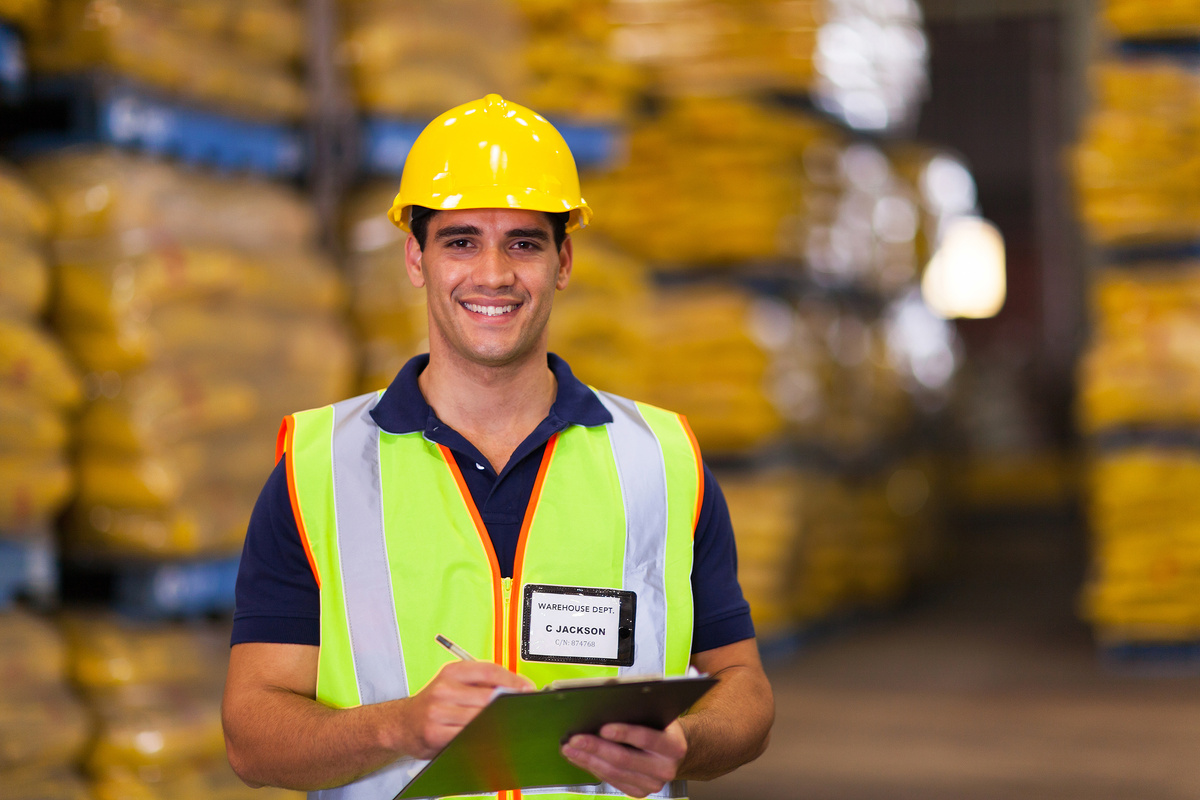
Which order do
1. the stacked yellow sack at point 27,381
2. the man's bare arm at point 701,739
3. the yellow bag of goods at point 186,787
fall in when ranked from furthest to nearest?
the yellow bag of goods at point 186,787
the stacked yellow sack at point 27,381
the man's bare arm at point 701,739

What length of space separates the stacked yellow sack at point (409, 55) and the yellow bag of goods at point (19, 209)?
116 centimetres

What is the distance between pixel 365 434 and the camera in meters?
1.85

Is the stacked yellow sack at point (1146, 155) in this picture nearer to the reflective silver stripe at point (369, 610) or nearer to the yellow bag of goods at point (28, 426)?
the yellow bag of goods at point (28, 426)

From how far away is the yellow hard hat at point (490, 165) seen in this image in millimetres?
1829

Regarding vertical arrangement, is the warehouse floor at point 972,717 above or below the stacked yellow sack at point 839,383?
below

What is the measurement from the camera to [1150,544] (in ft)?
21.0

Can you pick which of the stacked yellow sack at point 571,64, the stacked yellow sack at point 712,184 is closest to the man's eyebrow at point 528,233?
the stacked yellow sack at point 571,64

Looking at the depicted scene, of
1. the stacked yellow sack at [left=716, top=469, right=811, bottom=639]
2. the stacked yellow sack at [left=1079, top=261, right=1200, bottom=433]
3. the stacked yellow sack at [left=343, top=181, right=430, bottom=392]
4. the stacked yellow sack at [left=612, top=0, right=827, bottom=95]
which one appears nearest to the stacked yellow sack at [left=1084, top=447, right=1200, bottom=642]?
the stacked yellow sack at [left=1079, top=261, right=1200, bottom=433]

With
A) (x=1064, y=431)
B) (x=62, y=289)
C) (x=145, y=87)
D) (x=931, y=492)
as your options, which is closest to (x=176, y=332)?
(x=62, y=289)

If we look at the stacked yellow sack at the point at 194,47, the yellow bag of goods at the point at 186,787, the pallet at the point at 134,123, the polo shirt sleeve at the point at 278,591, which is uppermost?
the stacked yellow sack at the point at 194,47

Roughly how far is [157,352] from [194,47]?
83 cm

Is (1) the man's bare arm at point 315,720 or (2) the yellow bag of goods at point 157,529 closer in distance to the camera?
(1) the man's bare arm at point 315,720

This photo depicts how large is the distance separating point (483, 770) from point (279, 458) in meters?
0.52

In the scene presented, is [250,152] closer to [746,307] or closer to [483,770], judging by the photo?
[483,770]
